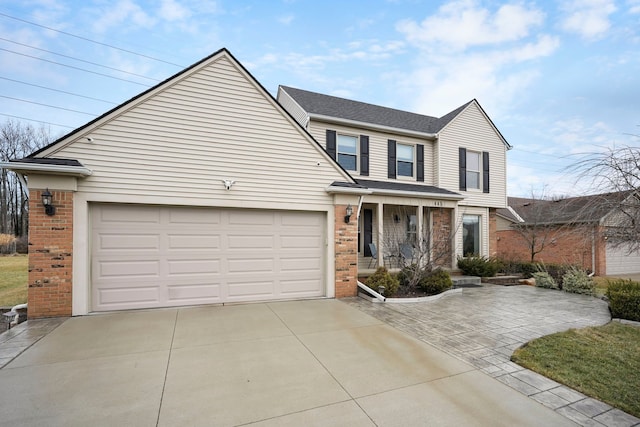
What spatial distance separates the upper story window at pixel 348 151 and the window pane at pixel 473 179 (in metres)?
5.71

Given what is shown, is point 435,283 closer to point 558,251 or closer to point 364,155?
point 364,155

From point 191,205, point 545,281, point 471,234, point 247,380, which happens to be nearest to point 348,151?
point 191,205

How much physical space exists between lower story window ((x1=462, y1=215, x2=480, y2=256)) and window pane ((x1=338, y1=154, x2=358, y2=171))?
580cm

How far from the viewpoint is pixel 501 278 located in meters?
11.1

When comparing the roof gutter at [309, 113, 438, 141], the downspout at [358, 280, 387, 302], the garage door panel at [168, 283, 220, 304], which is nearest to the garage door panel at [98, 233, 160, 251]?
Result: the garage door panel at [168, 283, 220, 304]

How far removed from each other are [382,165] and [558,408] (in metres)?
9.59

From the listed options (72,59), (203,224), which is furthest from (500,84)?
(72,59)

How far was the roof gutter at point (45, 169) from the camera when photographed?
518cm

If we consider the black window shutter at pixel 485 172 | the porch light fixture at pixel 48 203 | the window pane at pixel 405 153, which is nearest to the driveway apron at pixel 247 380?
the porch light fixture at pixel 48 203

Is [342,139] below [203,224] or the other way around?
the other way around

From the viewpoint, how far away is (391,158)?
462 inches

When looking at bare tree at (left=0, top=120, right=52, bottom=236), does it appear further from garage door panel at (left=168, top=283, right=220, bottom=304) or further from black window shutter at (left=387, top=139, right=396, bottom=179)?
black window shutter at (left=387, top=139, right=396, bottom=179)

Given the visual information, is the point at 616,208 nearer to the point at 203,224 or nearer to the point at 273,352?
the point at 273,352

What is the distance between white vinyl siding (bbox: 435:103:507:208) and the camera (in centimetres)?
1238
